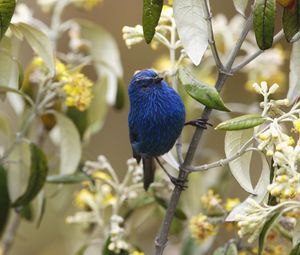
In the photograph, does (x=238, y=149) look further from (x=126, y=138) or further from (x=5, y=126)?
(x=126, y=138)

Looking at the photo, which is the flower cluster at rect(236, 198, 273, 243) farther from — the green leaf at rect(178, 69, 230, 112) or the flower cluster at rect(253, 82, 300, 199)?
the green leaf at rect(178, 69, 230, 112)

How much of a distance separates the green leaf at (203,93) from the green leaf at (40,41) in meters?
0.55

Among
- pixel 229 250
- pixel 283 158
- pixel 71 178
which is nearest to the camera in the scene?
pixel 283 158

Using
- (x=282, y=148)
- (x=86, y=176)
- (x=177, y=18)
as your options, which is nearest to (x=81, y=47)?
(x=86, y=176)

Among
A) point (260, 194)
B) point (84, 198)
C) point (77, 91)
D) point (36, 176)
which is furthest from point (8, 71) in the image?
point (260, 194)

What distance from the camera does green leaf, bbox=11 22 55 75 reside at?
2225 mm

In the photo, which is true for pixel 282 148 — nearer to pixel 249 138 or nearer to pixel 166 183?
pixel 249 138

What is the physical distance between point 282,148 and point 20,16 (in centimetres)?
152

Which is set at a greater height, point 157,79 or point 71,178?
point 157,79

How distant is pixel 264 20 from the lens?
179 cm

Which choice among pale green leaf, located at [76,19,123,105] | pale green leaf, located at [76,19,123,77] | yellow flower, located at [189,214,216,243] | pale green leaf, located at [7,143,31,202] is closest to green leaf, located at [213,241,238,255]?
yellow flower, located at [189,214,216,243]

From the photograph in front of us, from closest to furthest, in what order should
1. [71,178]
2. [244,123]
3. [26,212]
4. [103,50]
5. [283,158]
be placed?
[283,158]
[244,123]
[71,178]
[26,212]
[103,50]

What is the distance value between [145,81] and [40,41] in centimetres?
39

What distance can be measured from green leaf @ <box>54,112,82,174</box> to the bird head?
29 cm
